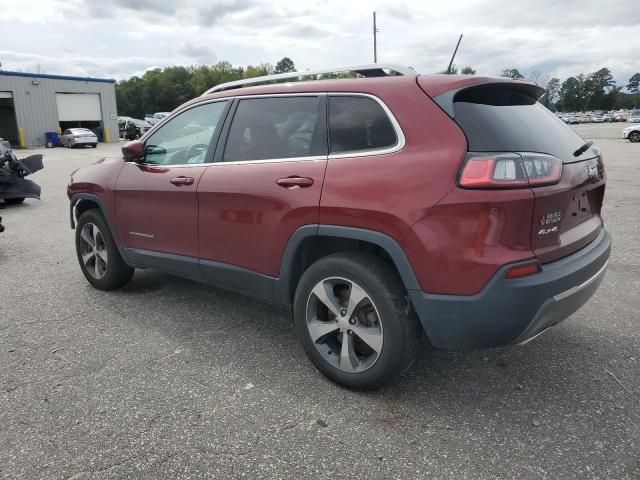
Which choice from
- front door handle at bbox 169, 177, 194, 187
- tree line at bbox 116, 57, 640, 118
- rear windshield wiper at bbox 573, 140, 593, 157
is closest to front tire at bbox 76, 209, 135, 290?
front door handle at bbox 169, 177, 194, 187

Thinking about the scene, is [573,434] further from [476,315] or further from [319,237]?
[319,237]

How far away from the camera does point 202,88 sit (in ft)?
301

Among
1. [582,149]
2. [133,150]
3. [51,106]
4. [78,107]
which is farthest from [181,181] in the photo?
[78,107]

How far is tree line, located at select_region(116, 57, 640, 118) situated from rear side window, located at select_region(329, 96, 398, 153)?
80252 millimetres

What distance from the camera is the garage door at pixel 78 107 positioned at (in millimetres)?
36156

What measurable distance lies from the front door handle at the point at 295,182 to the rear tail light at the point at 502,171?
914 mm

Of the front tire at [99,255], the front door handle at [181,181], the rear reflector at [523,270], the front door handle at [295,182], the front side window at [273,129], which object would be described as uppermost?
the front side window at [273,129]

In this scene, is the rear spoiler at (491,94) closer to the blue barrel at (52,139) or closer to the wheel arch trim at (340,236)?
the wheel arch trim at (340,236)

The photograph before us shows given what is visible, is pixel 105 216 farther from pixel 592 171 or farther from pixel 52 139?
pixel 52 139

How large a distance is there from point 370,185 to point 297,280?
878mm

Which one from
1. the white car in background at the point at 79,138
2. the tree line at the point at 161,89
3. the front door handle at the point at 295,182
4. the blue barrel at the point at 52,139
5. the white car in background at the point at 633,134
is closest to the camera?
the front door handle at the point at 295,182

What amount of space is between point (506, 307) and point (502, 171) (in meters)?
0.63

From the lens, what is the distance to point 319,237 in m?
2.99

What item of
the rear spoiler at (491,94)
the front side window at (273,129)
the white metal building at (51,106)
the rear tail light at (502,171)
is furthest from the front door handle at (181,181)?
Answer: the white metal building at (51,106)
